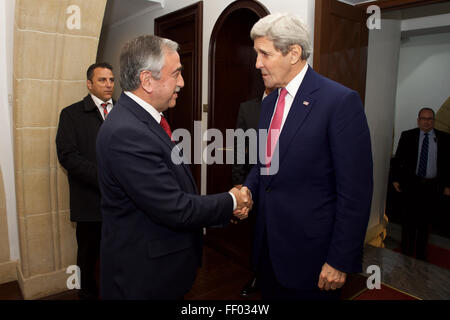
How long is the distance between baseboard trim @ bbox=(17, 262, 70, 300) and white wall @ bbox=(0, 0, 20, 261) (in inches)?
15.0

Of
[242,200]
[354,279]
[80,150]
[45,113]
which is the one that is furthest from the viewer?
[354,279]

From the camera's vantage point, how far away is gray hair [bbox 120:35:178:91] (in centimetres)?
136

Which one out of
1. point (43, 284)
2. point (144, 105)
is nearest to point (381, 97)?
point (144, 105)

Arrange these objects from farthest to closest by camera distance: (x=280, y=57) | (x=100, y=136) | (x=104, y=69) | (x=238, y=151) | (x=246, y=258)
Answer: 1. (x=246, y=258)
2. (x=238, y=151)
3. (x=104, y=69)
4. (x=280, y=57)
5. (x=100, y=136)

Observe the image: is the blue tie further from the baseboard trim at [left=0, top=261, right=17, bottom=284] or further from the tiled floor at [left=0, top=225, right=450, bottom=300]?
the baseboard trim at [left=0, top=261, right=17, bottom=284]

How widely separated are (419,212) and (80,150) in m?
3.67

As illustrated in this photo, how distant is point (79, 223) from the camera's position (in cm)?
267

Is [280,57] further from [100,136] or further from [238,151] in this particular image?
[238,151]

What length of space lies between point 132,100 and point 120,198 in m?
0.40

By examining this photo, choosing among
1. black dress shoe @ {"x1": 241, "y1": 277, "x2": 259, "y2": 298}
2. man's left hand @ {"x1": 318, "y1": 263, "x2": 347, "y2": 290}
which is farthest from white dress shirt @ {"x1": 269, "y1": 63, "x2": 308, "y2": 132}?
black dress shoe @ {"x1": 241, "y1": 277, "x2": 259, "y2": 298}

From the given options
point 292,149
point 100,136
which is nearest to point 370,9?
point 292,149

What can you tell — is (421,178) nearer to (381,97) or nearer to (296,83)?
(381,97)

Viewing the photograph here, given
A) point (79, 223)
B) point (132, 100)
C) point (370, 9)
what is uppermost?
point (370, 9)

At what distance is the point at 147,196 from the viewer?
4.05 feet
